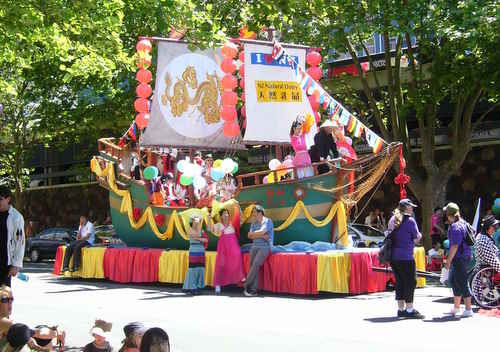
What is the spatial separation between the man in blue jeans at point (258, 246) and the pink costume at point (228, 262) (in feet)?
1.71

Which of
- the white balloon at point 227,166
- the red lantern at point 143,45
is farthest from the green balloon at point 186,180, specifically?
the red lantern at point 143,45

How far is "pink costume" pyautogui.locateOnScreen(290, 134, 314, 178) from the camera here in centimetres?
1484

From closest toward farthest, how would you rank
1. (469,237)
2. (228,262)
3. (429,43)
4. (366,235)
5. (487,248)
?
(469,237) < (487,248) < (228,262) < (429,43) < (366,235)

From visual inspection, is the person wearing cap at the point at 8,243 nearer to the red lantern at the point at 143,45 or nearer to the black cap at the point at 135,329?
the black cap at the point at 135,329

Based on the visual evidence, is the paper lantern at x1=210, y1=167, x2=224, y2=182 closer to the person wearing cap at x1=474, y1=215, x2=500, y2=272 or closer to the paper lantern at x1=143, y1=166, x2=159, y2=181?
A: the paper lantern at x1=143, y1=166, x2=159, y2=181

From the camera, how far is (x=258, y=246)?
1420 centimetres

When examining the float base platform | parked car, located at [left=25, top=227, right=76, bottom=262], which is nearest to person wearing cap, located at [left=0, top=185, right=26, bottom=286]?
the float base platform

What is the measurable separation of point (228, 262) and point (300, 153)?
283 centimetres

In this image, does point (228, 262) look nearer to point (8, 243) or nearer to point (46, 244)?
point (8, 243)

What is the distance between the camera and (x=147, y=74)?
1927 centimetres

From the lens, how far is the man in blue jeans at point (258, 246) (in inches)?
555

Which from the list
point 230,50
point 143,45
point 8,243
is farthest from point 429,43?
point 8,243

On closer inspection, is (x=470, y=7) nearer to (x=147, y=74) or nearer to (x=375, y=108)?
(x=375, y=108)

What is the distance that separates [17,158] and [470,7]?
2288cm
